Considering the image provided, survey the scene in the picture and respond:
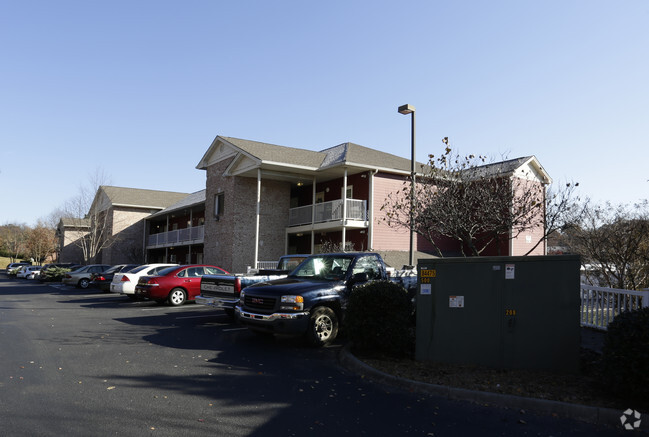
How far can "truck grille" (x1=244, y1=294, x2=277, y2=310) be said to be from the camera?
29.9ft

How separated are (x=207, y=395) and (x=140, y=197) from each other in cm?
4456

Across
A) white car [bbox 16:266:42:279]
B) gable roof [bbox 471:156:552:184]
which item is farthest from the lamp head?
white car [bbox 16:266:42:279]

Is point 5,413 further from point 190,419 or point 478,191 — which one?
point 478,191

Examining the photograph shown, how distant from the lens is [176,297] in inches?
Answer: 671

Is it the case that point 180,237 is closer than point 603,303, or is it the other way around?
point 603,303

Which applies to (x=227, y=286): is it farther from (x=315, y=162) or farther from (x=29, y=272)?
(x=29, y=272)

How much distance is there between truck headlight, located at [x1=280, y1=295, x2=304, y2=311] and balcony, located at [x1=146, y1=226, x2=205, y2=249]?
22628mm

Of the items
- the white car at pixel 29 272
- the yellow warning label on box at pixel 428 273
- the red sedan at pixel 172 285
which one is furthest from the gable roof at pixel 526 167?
the white car at pixel 29 272

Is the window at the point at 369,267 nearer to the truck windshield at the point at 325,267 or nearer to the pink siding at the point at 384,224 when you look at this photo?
the truck windshield at the point at 325,267

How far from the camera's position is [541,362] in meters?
6.91

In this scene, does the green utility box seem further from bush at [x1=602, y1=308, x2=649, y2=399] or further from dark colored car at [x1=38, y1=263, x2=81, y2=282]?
dark colored car at [x1=38, y1=263, x2=81, y2=282]

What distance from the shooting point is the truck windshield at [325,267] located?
10.2 metres

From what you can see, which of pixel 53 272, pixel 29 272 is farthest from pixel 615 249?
pixel 29 272

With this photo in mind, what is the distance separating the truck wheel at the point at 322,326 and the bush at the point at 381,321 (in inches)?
43.9
